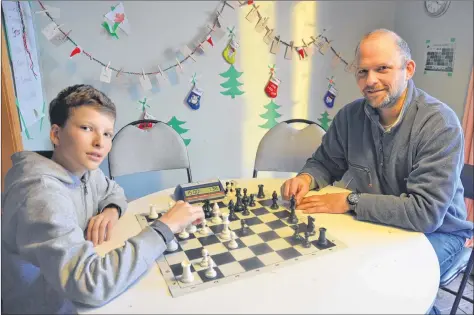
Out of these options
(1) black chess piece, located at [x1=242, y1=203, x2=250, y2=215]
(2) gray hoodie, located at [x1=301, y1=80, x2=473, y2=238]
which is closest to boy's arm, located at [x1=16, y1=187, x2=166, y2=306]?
(1) black chess piece, located at [x1=242, y1=203, x2=250, y2=215]

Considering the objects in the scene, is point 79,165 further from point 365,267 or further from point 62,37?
point 62,37

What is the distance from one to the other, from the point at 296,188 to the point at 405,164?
49cm

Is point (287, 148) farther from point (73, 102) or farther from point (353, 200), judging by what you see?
point (73, 102)

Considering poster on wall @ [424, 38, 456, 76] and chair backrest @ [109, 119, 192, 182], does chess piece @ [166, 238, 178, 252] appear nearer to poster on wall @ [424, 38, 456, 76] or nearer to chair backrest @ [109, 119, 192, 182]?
chair backrest @ [109, 119, 192, 182]

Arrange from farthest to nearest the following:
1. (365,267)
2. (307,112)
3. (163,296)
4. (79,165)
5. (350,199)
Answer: (307,112) < (350,199) < (79,165) < (365,267) < (163,296)

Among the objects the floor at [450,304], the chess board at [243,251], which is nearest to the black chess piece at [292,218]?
the chess board at [243,251]

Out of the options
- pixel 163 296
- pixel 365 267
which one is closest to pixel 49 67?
pixel 163 296

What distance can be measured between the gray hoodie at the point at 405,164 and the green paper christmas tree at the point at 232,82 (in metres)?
1.28

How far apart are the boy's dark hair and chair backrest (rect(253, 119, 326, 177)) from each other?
4.52ft

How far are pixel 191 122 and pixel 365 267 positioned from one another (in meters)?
2.13

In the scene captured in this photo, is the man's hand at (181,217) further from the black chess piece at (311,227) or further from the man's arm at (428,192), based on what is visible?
the man's arm at (428,192)

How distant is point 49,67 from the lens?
2.61 m

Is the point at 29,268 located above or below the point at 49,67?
below

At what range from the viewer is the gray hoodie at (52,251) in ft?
3.34
